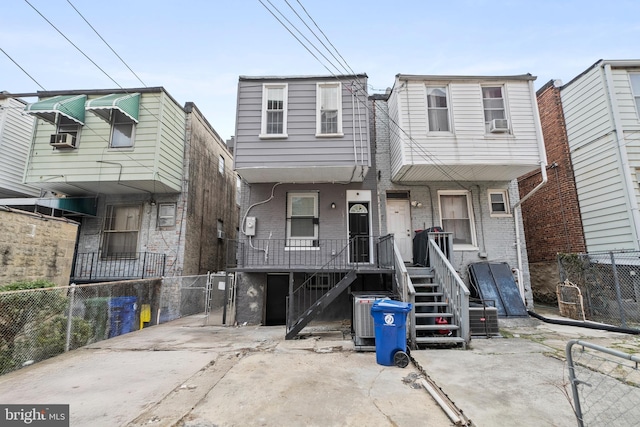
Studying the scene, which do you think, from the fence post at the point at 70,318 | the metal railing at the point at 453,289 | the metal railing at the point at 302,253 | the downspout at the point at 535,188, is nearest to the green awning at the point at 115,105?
the metal railing at the point at 302,253

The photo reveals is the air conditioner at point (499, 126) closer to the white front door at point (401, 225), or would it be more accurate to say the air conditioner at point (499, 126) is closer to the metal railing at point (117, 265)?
the white front door at point (401, 225)

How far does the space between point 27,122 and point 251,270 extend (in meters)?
11.7

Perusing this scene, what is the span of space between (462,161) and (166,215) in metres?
9.90

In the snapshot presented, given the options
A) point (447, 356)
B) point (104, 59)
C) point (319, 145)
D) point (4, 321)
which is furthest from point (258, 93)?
point (447, 356)

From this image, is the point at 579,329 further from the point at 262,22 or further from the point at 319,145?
the point at 262,22

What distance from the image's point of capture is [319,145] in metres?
8.58

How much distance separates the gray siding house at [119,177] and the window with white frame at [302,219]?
4.10 meters

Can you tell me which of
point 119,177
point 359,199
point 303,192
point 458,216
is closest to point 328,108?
point 303,192

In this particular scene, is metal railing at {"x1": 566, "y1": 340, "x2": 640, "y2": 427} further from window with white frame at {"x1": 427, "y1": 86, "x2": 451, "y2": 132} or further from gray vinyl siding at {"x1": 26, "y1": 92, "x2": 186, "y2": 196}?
gray vinyl siding at {"x1": 26, "y1": 92, "x2": 186, "y2": 196}

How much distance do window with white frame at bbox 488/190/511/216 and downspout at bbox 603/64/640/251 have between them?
2.87m

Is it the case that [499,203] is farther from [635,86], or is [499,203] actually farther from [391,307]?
[391,307]

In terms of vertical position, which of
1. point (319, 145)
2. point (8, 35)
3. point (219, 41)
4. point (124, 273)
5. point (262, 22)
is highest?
point (219, 41)

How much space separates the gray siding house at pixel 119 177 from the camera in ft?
31.8

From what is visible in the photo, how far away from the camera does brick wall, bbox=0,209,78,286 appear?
683 cm
